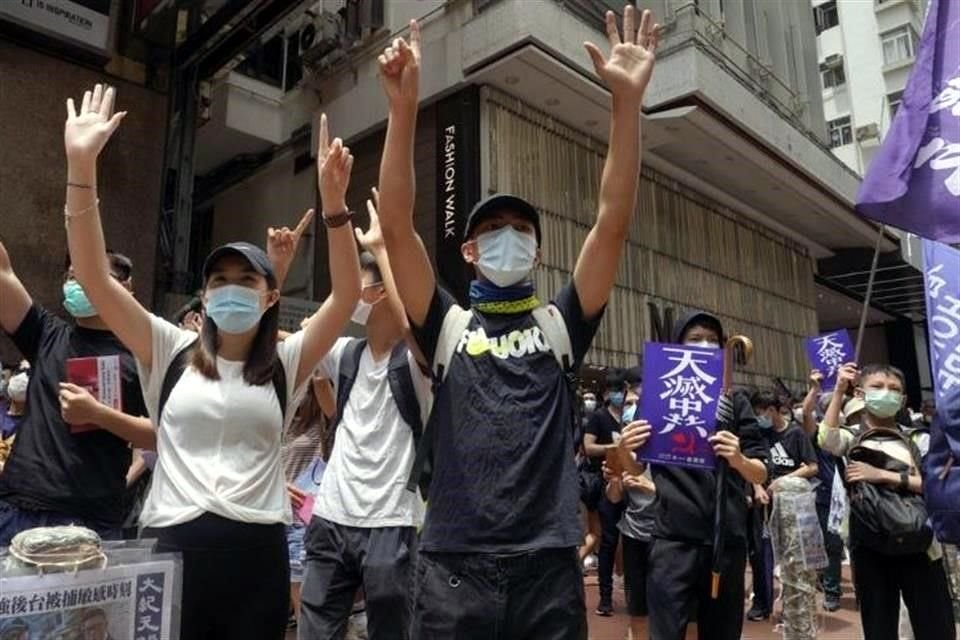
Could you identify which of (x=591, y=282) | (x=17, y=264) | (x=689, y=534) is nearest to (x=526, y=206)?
(x=591, y=282)

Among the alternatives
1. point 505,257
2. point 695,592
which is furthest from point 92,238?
point 695,592

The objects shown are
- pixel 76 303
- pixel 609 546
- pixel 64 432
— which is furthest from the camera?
pixel 609 546

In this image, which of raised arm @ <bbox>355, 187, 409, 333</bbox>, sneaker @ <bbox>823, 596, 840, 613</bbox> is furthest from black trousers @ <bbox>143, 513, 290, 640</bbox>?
sneaker @ <bbox>823, 596, 840, 613</bbox>

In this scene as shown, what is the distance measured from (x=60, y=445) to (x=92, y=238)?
2.65ft

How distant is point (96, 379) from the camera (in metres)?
2.50

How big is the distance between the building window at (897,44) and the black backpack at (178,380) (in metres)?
29.4

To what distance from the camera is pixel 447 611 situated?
176 centimetres

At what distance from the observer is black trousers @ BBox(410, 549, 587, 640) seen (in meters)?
1.74

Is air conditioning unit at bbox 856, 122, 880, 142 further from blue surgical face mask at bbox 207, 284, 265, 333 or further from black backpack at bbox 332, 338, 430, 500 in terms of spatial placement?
blue surgical face mask at bbox 207, 284, 265, 333

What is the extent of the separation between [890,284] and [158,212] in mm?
21358

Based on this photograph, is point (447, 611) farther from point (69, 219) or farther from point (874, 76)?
point (874, 76)

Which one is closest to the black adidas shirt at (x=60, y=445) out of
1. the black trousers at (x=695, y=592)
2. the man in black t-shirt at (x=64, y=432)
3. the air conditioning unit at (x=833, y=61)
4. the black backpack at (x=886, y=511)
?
the man in black t-shirt at (x=64, y=432)

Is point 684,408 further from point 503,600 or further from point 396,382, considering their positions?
point 503,600

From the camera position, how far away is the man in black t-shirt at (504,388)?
1764 mm
